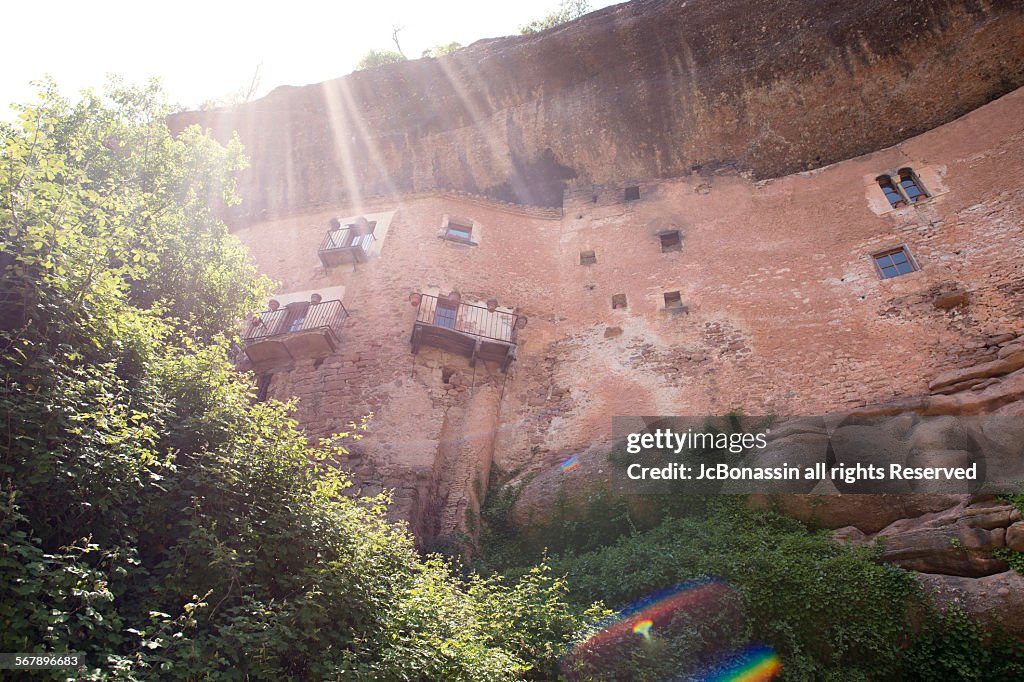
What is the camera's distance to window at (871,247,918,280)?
15.1m

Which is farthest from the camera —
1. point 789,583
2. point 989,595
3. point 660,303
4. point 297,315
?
point 660,303

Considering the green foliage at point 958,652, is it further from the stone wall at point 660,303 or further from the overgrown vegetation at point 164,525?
the stone wall at point 660,303

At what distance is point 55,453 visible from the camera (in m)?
6.40

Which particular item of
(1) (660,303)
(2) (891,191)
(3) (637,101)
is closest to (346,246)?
(1) (660,303)

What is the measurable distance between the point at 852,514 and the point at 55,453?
1085cm

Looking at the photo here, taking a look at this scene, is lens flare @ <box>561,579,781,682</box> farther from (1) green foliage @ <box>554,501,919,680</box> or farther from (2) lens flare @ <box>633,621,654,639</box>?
(1) green foliage @ <box>554,501,919,680</box>

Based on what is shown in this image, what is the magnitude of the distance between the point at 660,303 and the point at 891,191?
6.60 meters

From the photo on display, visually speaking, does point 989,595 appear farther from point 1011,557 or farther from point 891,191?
point 891,191

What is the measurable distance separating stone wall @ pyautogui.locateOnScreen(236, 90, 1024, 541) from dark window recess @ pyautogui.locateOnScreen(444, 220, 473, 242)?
283 mm

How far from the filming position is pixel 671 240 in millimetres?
18578

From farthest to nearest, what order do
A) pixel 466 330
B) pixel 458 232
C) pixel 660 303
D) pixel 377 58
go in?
pixel 377 58 < pixel 458 232 < pixel 660 303 < pixel 466 330

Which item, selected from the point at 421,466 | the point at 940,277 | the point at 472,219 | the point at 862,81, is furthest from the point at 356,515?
the point at 862,81

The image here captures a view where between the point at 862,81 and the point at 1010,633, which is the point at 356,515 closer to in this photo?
the point at 1010,633

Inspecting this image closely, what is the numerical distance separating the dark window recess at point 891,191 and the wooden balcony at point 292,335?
541 inches
